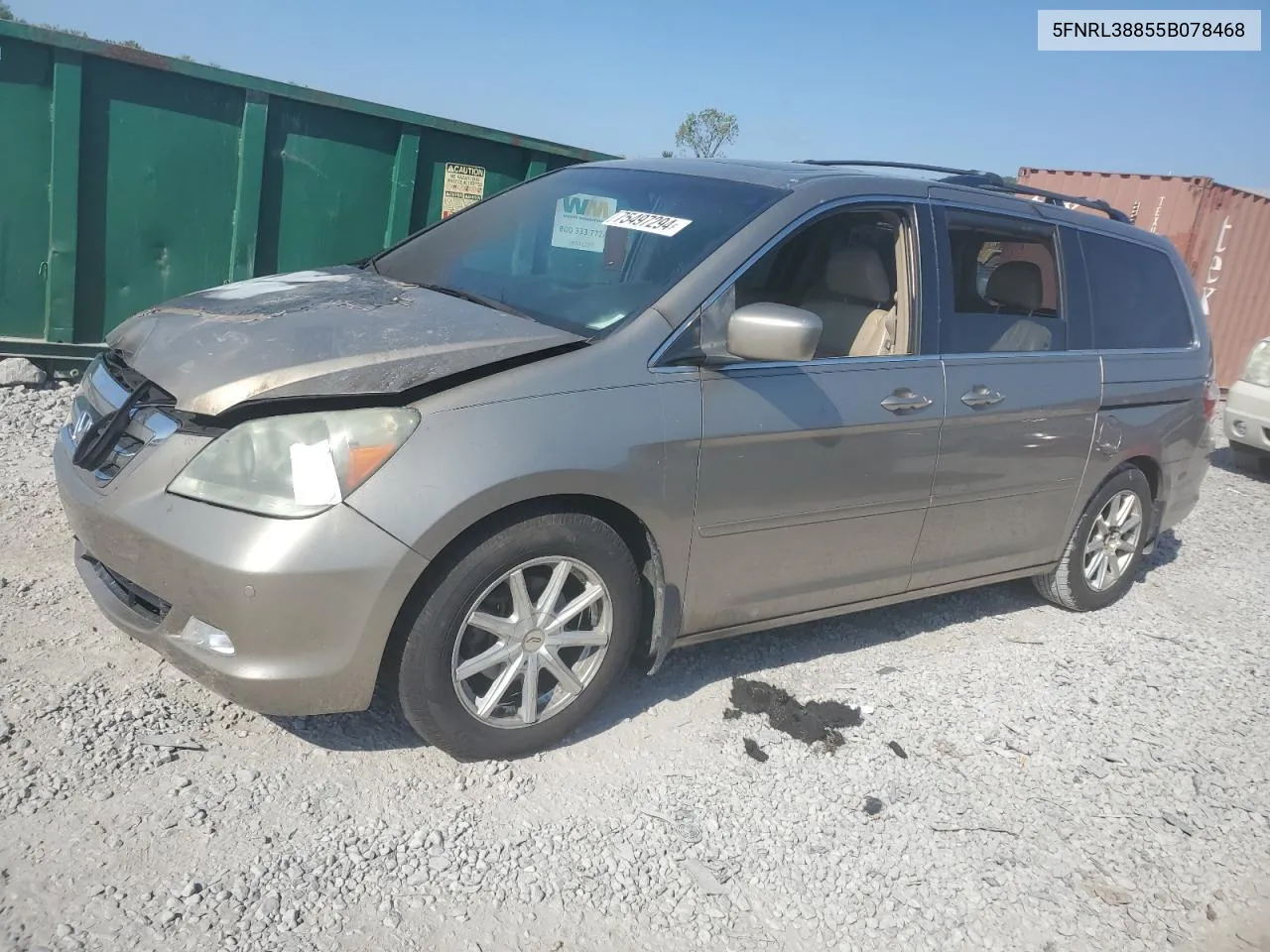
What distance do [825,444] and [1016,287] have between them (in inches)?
56.3

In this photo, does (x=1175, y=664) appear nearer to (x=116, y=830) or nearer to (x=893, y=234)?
(x=893, y=234)

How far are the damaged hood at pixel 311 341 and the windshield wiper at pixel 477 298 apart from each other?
0.06 meters

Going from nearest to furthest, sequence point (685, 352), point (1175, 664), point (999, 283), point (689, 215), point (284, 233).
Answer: point (685, 352) → point (689, 215) → point (999, 283) → point (1175, 664) → point (284, 233)

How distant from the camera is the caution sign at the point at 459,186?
7.51 m

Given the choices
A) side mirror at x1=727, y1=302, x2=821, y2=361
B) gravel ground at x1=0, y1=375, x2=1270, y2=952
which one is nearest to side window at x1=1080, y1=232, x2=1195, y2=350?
gravel ground at x1=0, y1=375, x2=1270, y2=952

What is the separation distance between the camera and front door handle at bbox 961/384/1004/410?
4.05 m

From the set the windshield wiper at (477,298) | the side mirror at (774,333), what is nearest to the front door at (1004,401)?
the side mirror at (774,333)

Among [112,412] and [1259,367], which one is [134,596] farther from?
[1259,367]

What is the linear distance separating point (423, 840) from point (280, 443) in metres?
1.14

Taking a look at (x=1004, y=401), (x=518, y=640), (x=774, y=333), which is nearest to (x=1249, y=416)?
(x=1004, y=401)

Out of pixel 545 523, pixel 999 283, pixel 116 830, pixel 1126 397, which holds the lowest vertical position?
pixel 116 830

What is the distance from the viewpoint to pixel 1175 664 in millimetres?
4777

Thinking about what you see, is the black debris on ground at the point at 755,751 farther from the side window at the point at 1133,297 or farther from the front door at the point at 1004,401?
the side window at the point at 1133,297

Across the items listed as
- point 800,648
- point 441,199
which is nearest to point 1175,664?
point 800,648
